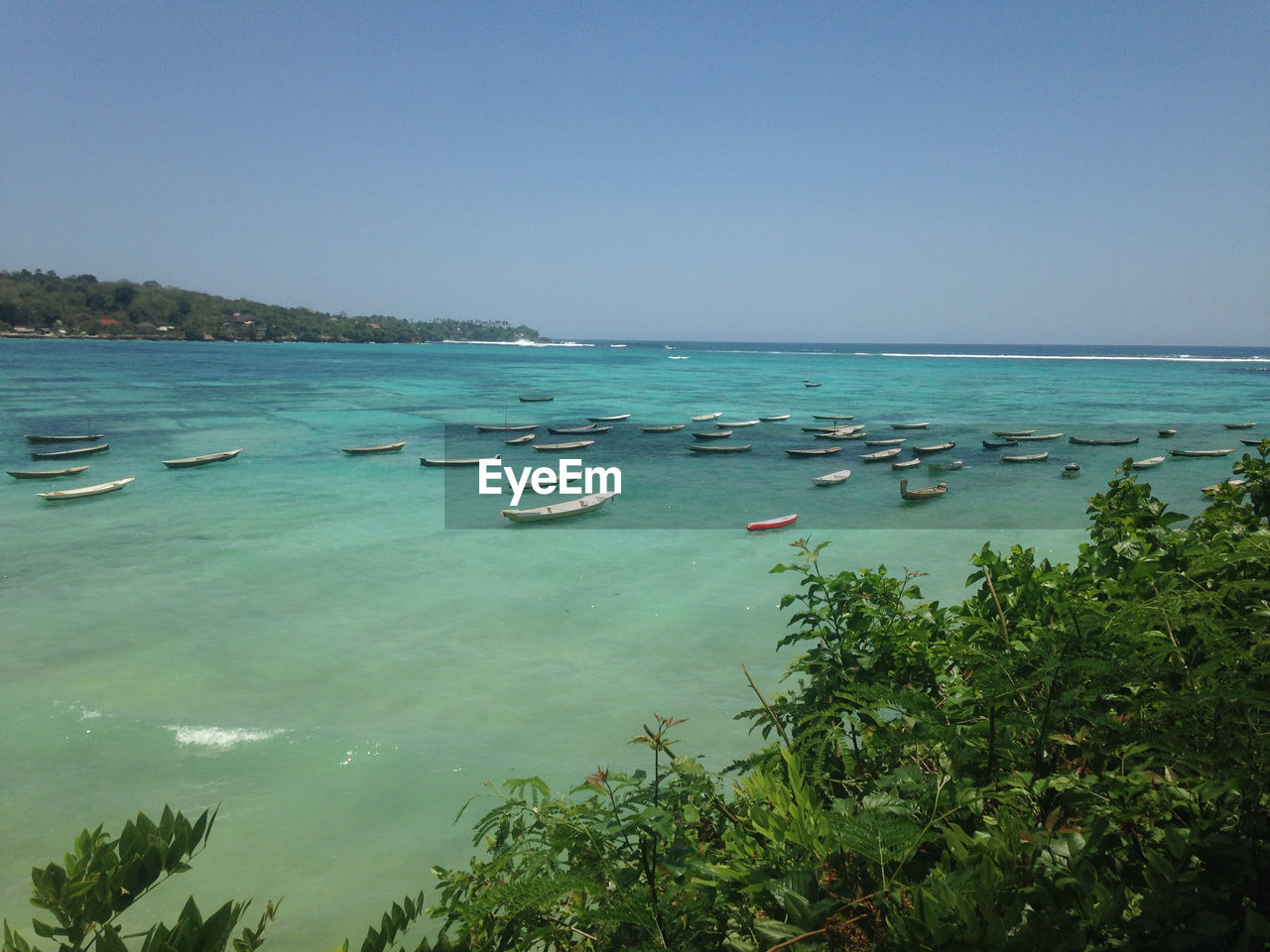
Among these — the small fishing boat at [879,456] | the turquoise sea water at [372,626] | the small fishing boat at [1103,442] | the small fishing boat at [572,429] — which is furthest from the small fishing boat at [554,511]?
the small fishing boat at [1103,442]

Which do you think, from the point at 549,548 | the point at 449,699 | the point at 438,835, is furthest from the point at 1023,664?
the point at 549,548

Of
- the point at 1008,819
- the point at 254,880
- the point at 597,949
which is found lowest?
the point at 254,880

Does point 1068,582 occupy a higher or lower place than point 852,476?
higher

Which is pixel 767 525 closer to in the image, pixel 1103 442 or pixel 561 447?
pixel 561 447

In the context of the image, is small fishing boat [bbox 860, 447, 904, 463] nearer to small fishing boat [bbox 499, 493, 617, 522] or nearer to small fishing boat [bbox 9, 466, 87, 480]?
small fishing boat [bbox 499, 493, 617, 522]

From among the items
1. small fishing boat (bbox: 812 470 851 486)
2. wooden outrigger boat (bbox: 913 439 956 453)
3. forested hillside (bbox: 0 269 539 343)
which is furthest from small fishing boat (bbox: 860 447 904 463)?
forested hillside (bbox: 0 269 539 343)

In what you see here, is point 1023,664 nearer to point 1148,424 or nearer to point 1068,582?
point 1068,582
